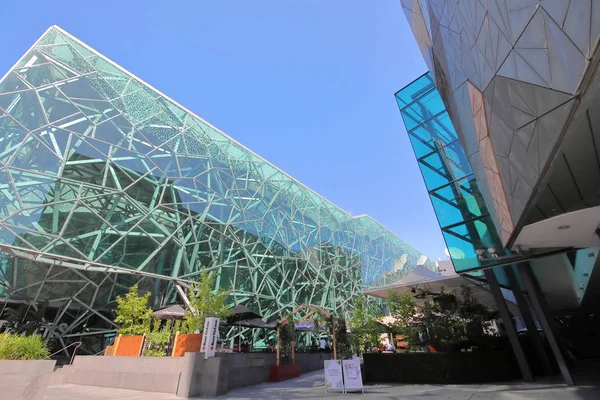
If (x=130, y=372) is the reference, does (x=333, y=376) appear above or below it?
below

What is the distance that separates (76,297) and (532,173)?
21.4 meters

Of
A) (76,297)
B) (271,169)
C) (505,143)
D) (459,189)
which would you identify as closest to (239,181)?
(271,169)

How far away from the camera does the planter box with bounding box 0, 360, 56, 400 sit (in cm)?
447

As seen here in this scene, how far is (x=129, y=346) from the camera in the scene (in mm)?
10703

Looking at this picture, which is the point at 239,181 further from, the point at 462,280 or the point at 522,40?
the point at 522,40

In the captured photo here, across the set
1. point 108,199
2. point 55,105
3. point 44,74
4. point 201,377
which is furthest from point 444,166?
point 44,74

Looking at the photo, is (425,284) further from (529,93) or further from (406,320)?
(529,93)

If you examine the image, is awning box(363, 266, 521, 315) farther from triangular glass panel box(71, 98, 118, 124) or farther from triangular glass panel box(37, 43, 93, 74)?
triangular glass panel box(37, 43, 93, 74)

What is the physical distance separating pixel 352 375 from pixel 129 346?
26.8 feet

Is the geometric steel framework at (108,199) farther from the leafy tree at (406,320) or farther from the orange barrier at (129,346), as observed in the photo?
the leafy tree at (406,320)

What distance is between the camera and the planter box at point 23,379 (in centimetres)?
447

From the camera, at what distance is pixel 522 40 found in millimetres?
3498

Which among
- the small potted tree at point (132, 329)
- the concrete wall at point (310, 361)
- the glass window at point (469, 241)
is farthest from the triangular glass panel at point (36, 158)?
the glass window at point (469, 241)

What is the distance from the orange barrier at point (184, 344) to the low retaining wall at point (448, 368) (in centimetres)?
711
